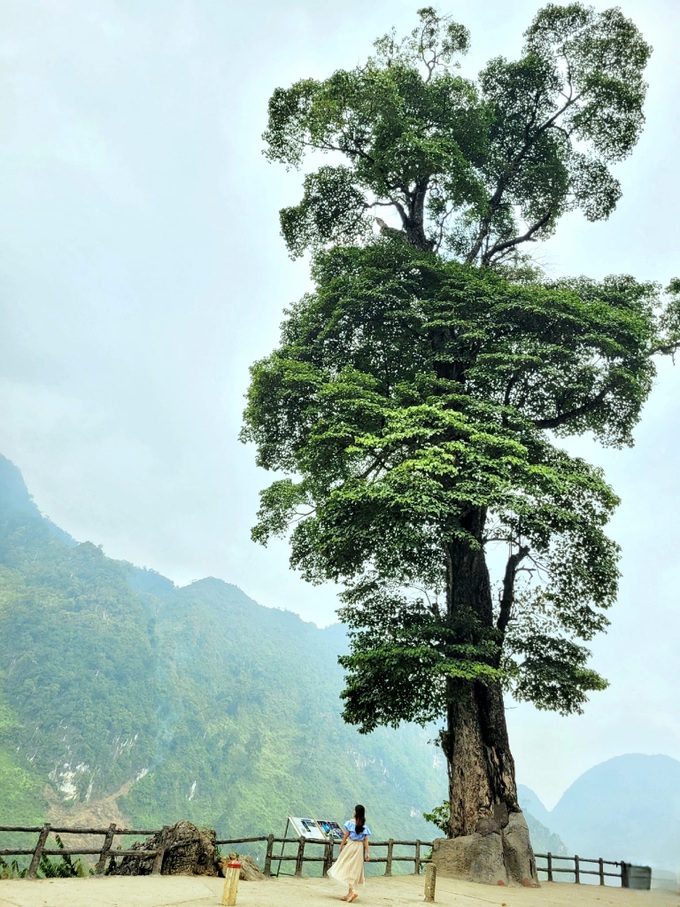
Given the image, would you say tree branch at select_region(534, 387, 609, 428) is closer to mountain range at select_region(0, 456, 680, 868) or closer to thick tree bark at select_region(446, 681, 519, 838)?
thick tree bark at select_region(446, 681, 519, 838)

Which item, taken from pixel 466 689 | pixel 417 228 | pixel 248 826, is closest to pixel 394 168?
pixel 417 228

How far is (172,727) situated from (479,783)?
3603 inches

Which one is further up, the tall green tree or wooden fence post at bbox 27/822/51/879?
the tall green tree

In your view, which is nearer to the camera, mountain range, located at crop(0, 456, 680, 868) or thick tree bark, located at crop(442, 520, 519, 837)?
thick tree bark, located at crop(442, 520, 519, 837)

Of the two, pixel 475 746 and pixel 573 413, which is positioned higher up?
pixel 573 413

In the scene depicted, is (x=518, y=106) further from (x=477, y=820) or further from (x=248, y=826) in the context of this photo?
(x=248, y=826)

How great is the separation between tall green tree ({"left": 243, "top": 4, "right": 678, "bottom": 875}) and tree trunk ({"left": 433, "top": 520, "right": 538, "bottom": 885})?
0.06 m

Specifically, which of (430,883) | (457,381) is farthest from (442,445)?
(430,883)

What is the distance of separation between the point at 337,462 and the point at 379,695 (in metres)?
5.00

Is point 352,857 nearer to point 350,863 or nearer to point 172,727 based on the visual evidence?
point 350,863

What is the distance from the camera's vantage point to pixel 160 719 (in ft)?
307

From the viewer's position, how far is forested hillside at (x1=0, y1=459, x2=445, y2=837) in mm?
74750

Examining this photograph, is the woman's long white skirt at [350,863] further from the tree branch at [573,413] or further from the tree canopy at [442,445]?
the tree branch at [573,413]

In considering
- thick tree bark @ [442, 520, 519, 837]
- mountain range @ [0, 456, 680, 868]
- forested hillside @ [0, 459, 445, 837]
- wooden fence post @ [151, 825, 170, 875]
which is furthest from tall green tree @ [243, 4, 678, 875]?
forested hillside @ [0, 459, 445, 837]
